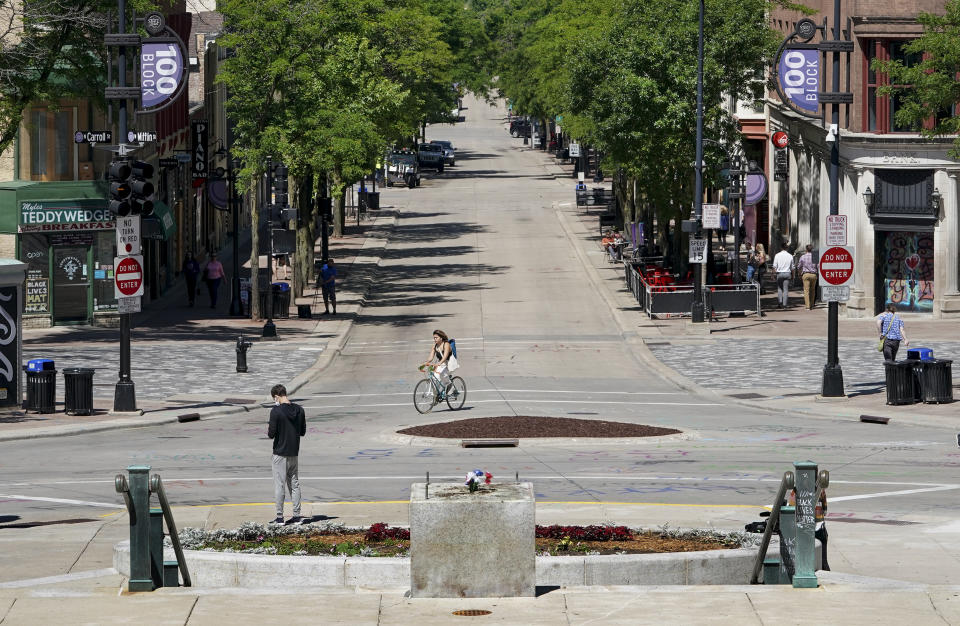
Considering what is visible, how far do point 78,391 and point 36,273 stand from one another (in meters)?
16.7

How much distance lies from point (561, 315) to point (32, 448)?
26472 millimetres

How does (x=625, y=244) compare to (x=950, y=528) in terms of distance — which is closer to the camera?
(x=950, y=528)

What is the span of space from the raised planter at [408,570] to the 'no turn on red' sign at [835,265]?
17.7 m

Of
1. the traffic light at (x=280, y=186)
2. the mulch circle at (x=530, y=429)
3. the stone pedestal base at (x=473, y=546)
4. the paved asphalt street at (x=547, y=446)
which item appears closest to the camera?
the stone pedestal base at (x=473, y=546)

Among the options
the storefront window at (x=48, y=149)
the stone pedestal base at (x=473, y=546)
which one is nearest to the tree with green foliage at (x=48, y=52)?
the storefront window at (x=48, y=149)

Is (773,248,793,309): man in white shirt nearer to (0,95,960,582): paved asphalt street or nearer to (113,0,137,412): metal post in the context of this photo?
(0,95,960,582): paved asphalt street

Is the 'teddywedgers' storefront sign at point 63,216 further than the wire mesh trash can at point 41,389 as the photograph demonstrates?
Yes

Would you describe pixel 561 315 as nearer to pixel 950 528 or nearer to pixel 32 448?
pixel 32 448

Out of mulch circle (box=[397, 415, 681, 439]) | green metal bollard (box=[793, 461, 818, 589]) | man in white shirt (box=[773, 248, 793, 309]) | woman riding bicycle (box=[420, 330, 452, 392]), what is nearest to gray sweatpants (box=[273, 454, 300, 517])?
green metal bollard (box=[793, 461, 818, 589])

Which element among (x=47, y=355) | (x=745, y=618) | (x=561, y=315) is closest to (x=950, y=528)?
(x=745, y=618)

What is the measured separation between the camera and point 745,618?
13414 millimetres

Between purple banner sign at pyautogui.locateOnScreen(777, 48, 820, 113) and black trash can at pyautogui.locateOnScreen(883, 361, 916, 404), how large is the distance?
694 centimetres

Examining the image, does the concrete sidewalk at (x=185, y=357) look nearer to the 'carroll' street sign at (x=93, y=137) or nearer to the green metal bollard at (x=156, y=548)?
the 'carroll' street sign at (x=93, y=137)

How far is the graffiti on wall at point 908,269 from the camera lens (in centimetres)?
4725
